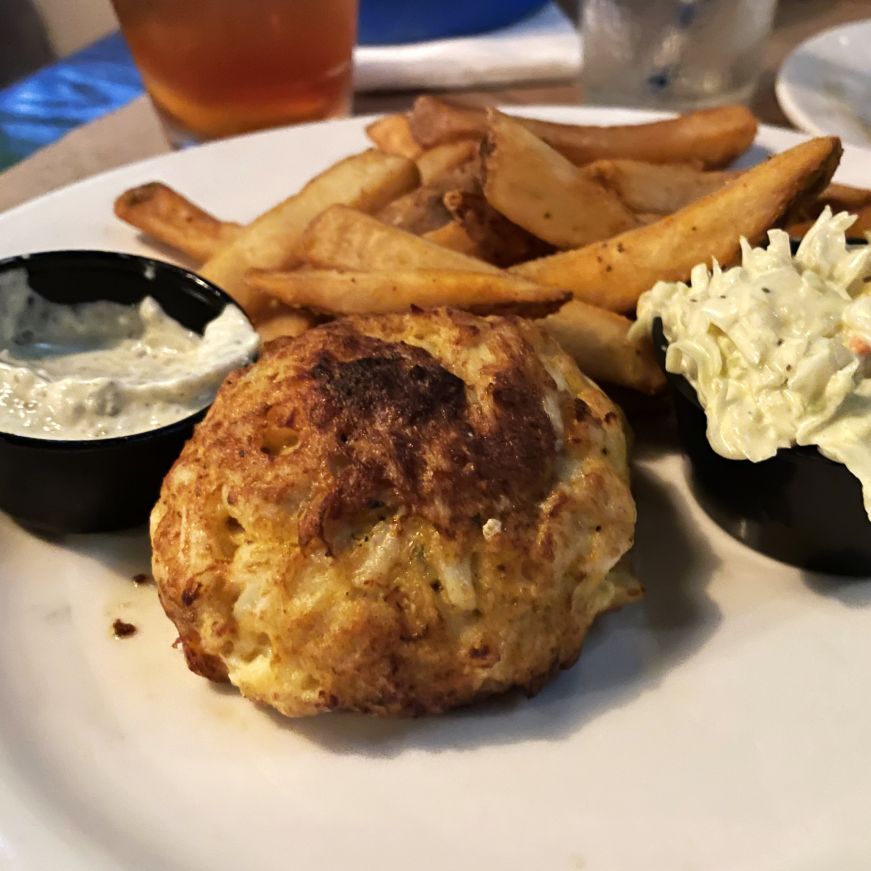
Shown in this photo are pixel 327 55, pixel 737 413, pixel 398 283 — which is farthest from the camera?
pixel 327 55

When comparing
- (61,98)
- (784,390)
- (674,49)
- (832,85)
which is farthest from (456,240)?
(61,98)

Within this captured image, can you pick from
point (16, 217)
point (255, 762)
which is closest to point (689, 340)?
point (255, 762)

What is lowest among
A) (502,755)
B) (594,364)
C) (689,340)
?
(502,755)

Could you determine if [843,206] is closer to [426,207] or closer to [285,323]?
[426,207]

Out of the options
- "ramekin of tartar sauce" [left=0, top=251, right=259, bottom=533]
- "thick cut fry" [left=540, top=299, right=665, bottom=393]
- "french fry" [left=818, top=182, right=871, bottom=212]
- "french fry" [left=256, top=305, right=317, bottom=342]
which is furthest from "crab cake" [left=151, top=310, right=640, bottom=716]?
"french fry" [left=818, top=182, right=871, bottom=212]

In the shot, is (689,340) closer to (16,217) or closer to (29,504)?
(29,504)

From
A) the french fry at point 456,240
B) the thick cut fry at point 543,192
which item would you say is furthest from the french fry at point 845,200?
the french fry at point 456,240
